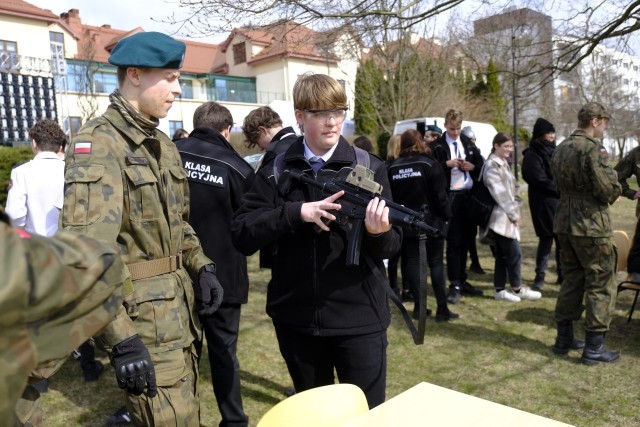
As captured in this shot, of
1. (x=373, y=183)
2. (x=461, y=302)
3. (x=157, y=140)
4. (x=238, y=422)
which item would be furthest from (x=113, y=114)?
(x=461, y=302)

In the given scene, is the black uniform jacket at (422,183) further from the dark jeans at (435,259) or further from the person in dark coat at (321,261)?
the person in dark coat at (321,261)

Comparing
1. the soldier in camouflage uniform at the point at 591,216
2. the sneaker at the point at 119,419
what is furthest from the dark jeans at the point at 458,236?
the sneaker at the point at 119,419

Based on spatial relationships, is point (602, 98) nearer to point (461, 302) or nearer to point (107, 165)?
point (461, 302)

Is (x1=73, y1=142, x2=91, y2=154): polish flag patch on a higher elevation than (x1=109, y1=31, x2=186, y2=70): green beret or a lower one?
lower

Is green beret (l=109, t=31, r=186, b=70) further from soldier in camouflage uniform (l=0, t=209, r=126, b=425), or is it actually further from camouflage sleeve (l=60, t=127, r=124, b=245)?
soldier in camouflage uniform (l=0, t=209, r=126, b=425)

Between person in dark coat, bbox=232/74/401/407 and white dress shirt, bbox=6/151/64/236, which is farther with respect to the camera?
white dress shirt, bbox=6/151/64/236

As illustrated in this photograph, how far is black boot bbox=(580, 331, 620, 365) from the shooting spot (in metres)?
4.57

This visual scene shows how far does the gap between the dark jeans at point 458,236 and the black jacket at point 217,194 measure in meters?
3.62

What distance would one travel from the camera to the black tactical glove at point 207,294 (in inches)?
99.7

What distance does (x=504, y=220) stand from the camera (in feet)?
20.6

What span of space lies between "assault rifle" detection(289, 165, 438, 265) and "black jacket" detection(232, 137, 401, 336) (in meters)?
0.10

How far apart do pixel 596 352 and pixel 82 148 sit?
14.2 ft

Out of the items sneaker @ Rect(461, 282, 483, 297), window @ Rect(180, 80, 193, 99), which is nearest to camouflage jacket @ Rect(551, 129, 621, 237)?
sneaker @ Rect(461, 282, 483, 297)

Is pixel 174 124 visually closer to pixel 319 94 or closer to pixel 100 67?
pixel 100 67
